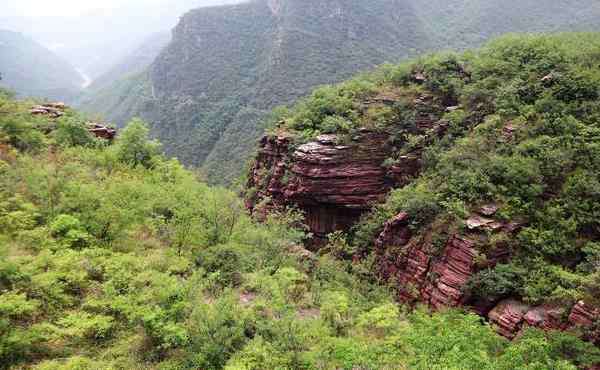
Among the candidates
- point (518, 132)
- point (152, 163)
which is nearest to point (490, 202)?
point (518, 132)

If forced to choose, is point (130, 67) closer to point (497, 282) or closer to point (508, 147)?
point (508, 147)

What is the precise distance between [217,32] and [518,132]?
292 feet

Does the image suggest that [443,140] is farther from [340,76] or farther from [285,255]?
[340,76]

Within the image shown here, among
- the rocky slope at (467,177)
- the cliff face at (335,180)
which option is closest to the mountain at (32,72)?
the cliff face at (335,180)

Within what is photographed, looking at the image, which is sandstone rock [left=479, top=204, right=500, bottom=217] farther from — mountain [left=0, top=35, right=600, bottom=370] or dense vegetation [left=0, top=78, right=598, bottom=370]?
dense vegetation [left=0, top=78, right=598, bottom=370]

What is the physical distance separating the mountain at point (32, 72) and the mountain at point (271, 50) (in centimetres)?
4856

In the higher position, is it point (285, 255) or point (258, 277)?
point (258, 277)

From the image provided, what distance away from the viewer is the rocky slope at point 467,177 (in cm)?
1703

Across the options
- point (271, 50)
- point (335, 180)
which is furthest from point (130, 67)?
point (335, 180)

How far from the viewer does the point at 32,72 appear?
156000 mm

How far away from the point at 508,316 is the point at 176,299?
13366 millimetres

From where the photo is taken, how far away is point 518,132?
21.8 m

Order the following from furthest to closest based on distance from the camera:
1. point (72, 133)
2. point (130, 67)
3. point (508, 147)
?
1. point (130, 67)
2. point (72, 133)
3. point (508, 147)

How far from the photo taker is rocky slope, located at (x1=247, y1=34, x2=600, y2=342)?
55.9 ft
